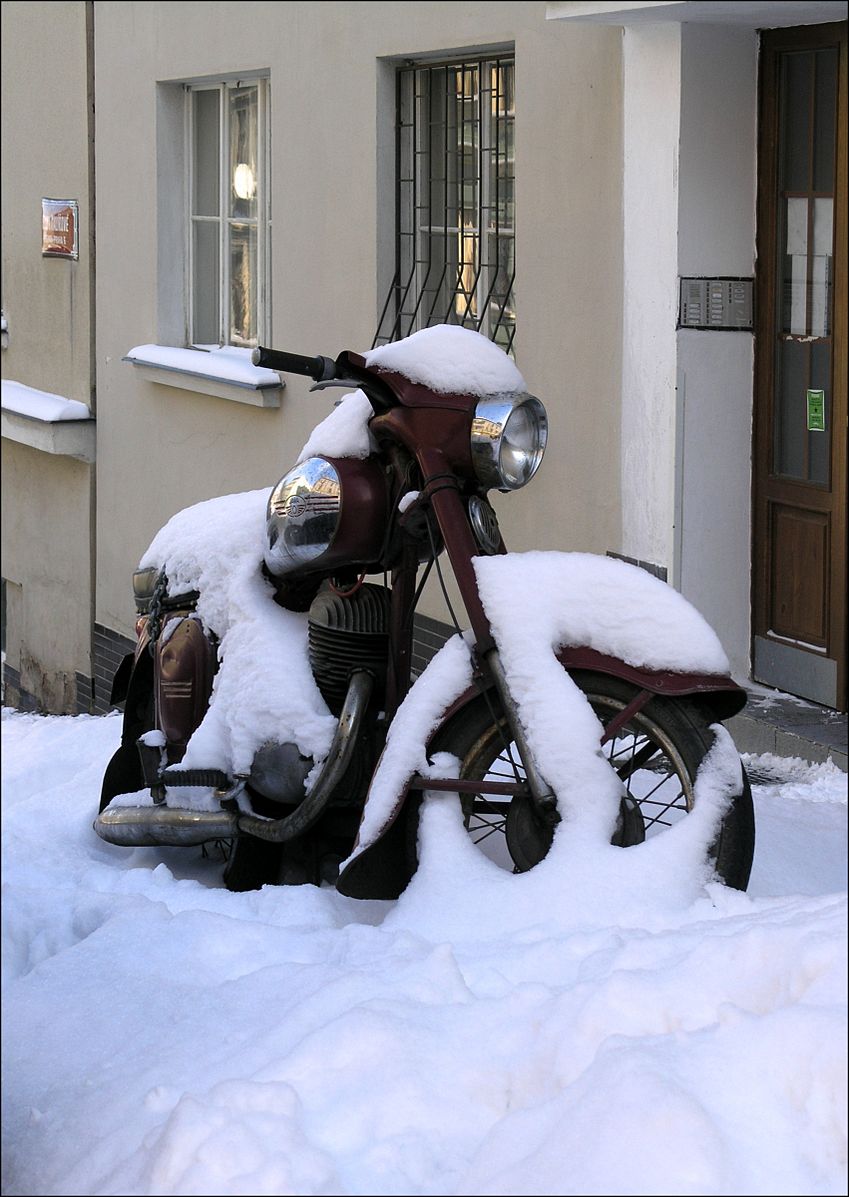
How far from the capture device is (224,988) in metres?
3.11

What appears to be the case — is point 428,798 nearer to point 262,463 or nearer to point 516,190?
point 516,190

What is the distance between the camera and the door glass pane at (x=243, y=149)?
816 centimetres

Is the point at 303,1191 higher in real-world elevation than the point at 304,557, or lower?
lower

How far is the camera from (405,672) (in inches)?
149

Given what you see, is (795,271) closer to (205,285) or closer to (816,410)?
(816,410)

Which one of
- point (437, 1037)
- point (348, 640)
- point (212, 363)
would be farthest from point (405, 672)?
point (212, 363)

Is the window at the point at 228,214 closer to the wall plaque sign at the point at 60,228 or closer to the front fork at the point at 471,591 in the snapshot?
the wall plaque sign at the point at 60,228

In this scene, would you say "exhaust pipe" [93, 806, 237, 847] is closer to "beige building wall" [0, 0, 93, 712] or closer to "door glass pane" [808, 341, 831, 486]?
"door glass pane" [808, 341, 831, 486]

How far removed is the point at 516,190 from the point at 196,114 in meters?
2.94

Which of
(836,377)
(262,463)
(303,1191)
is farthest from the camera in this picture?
(262,463)

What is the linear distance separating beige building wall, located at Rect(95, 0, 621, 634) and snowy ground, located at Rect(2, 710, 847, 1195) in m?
2.87

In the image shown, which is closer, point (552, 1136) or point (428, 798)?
point (552, 1136)

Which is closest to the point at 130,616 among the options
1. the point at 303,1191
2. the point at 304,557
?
the point at 304,557

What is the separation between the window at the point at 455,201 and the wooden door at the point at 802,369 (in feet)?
4.03
